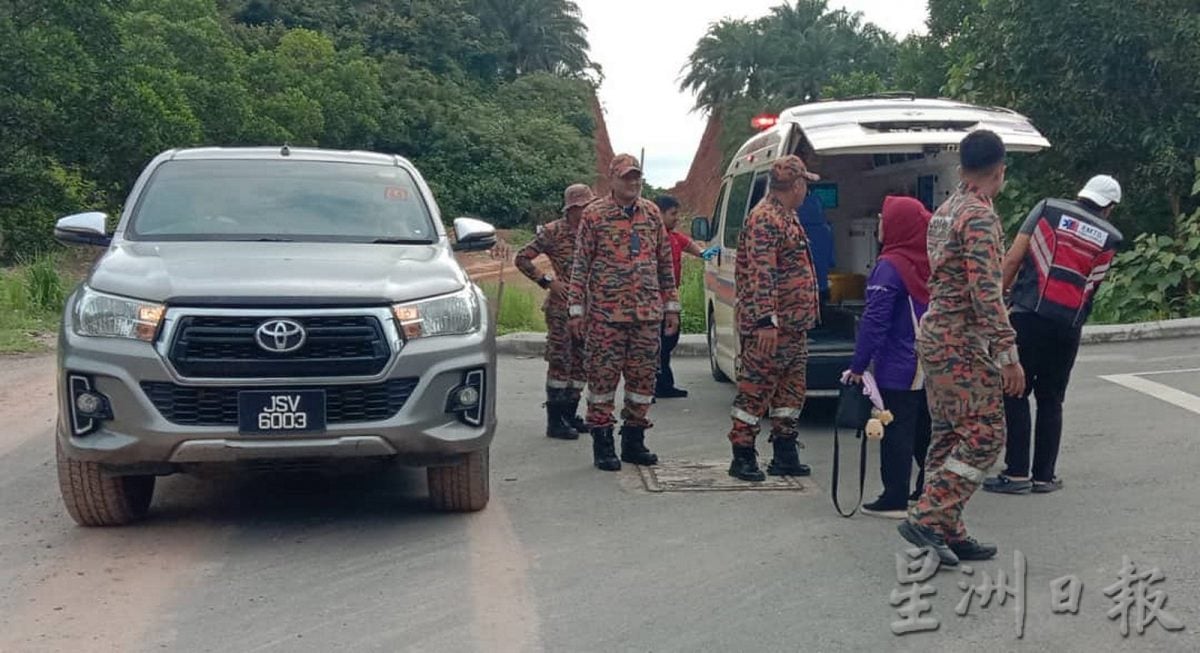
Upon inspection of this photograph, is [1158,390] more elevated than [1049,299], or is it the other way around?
[1049,299]

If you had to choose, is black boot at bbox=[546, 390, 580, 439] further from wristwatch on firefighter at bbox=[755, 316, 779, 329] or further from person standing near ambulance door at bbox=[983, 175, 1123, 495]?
person standing near ambulance door at bbox=[983, 175, 1123, 495]

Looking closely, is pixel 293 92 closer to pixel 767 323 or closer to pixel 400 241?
pixel 400 241

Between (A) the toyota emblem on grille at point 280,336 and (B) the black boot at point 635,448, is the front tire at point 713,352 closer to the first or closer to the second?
(B) the black boot at point 635,448

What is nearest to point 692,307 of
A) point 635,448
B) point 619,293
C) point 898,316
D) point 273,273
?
point 635,448

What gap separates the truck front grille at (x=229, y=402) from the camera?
5.62 meters

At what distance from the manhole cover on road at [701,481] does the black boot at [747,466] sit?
0.04 metres

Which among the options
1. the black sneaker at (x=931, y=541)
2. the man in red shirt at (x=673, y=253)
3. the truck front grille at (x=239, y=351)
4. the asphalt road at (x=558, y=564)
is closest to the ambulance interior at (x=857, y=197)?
the man in red shirt at (x=673, y=253)

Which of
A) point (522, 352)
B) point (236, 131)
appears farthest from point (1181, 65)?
point (236, 131)

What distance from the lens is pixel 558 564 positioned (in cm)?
566

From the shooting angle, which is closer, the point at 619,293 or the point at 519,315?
the point at 619,293

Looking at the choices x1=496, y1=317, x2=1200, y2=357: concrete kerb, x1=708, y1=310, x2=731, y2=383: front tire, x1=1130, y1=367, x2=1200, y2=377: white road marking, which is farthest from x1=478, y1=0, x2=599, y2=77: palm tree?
x1=1130, y1=367, x2=1200, y2=377: white road marking

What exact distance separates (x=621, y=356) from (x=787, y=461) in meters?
1.12

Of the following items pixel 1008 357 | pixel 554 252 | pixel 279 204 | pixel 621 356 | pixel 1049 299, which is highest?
pixel 279 204

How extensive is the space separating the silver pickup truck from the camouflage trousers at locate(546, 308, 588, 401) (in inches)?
91.6
